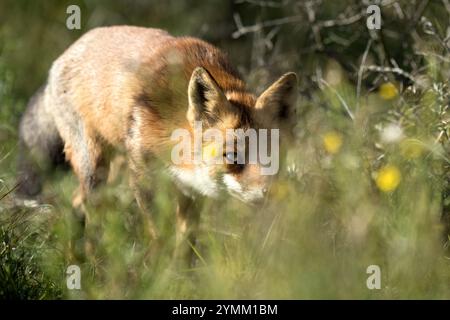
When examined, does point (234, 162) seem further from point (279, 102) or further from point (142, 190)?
point (142, 190)

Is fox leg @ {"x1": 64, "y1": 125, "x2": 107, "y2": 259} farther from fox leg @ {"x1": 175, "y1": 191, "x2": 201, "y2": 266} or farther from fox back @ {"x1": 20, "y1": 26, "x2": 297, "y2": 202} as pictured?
→ fox leg @ {"x1": 175, "y1": 191, "x2": 201, "y2": 266}

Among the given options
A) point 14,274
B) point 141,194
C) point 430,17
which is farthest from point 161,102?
point 430,17

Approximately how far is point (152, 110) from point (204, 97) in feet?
1.68

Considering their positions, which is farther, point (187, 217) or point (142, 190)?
point (187, 217)

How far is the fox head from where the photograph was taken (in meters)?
4.74

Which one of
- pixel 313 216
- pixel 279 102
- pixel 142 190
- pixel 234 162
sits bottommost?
pixel 313 216

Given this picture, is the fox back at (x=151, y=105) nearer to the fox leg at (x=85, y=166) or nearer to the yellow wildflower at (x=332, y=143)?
the fox leg at (x=85, y=166)

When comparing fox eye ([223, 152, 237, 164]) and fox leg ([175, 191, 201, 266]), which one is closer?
fox eye ([223, 152, 237, 164])

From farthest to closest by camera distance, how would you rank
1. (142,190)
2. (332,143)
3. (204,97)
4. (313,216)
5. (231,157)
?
Answer: (332,143) → (142,190) → (204,97) → (231,157) → (313,216)

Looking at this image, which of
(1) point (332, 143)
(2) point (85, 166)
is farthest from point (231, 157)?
(2) point (85, 166)

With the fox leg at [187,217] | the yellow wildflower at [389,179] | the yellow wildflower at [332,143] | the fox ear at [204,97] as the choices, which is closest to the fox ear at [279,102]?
the fox ear at [204,97]

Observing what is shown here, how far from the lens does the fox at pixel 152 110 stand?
489 centimetres

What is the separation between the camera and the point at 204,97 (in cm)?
493

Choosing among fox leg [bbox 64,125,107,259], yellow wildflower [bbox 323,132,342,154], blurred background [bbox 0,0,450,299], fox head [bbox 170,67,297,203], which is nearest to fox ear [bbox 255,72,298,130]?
fox head [bbox 170,67,297,203]
